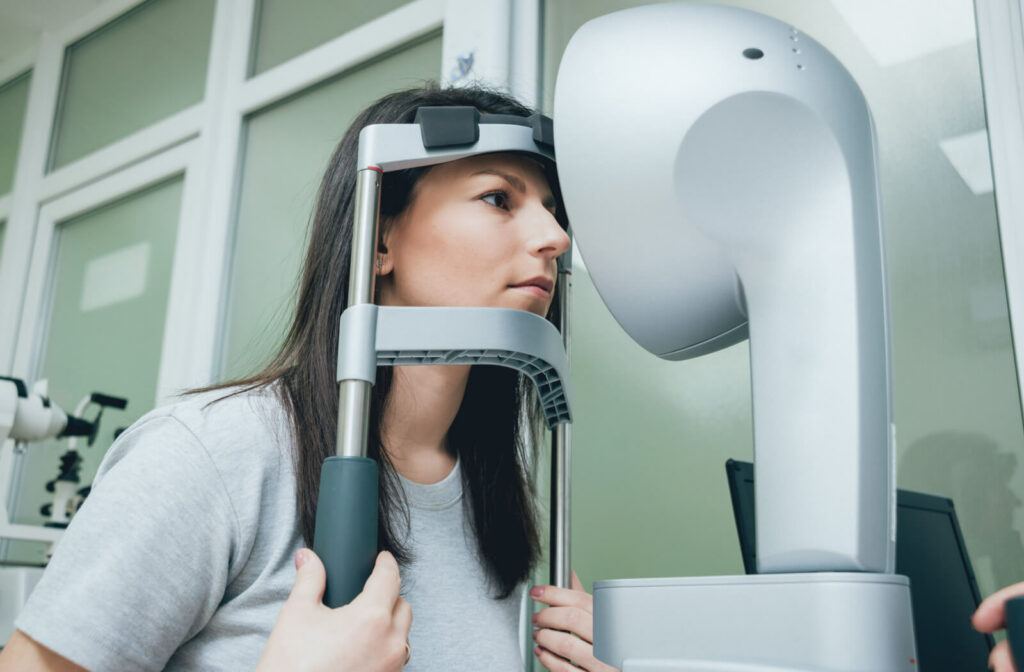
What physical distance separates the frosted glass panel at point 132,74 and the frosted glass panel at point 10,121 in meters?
0.31

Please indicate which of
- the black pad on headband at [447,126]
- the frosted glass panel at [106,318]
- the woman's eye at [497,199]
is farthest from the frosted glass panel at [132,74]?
the black pad on headband at [447,126]

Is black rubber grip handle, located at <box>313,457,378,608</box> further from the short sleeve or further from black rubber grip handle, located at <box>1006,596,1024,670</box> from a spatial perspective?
black rubber grip handle, located at <box>1006,596,1024,670</box>

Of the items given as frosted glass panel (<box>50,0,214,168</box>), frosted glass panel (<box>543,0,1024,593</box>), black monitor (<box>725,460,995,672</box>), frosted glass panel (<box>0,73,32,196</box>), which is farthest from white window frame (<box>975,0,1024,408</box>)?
frosted glass panel (<box>0,73,32,196</box>)

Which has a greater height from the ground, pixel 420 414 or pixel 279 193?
pixel 279 193

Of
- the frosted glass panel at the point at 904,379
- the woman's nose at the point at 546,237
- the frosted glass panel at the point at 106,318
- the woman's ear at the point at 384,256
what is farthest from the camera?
the frosted glass panel at the point at 106,318

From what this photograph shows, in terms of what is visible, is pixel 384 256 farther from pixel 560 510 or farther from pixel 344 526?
pixel 344 526

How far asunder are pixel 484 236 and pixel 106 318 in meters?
2.21

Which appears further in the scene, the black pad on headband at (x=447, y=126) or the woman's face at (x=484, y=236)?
the woman's face at (x=484, y=236)

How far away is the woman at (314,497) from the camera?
0.58 meters

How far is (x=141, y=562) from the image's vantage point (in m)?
0.60

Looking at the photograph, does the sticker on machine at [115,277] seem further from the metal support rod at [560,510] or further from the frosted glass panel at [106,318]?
the metal support rod at [560,510]

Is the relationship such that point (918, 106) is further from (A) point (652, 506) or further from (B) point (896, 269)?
(A) point (652, 506)

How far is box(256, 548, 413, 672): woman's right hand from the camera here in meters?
0.47

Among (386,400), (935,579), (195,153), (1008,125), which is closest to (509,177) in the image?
(386,400)
